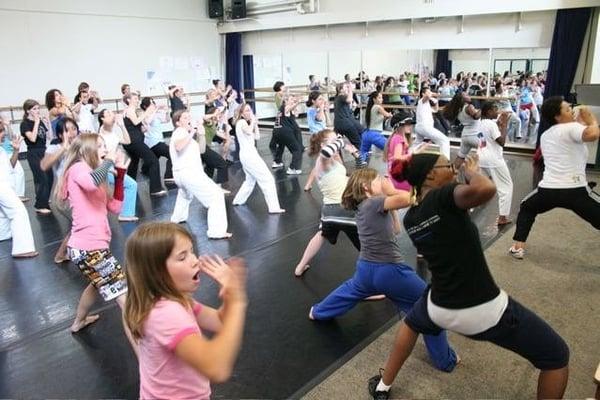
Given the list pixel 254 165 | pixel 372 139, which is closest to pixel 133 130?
pixel 254 165

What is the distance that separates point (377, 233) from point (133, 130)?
17.5ft

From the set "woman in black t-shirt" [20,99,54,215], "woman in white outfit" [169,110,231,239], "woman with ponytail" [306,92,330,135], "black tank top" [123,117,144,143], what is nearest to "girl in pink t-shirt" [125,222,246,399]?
"woman in white outfit" [169,110,231,239]

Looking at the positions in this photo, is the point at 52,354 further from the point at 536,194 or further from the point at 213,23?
the point at 213,23

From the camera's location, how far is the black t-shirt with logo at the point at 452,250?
2.00m

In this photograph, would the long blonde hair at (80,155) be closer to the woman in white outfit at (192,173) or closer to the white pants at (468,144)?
the woman in white outfit at (192,173)

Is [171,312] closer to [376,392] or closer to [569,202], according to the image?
[376,392]

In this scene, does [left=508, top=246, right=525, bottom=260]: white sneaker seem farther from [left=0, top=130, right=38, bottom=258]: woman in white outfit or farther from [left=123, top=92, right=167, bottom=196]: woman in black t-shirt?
[left=123, top=92, right=167, bottom=196]: woman in black t-shirt

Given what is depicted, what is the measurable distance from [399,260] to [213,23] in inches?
508

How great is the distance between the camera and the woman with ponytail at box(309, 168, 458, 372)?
2834mm

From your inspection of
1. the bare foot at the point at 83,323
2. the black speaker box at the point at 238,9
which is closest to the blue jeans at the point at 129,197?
the bare foot at the point at 83,323

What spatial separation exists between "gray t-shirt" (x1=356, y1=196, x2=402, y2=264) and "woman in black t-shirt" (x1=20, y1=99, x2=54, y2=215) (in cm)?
516

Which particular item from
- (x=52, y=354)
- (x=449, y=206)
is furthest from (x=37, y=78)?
(x=449, y=206)

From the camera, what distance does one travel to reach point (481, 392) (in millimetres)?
2645

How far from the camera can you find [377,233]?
292 cm
